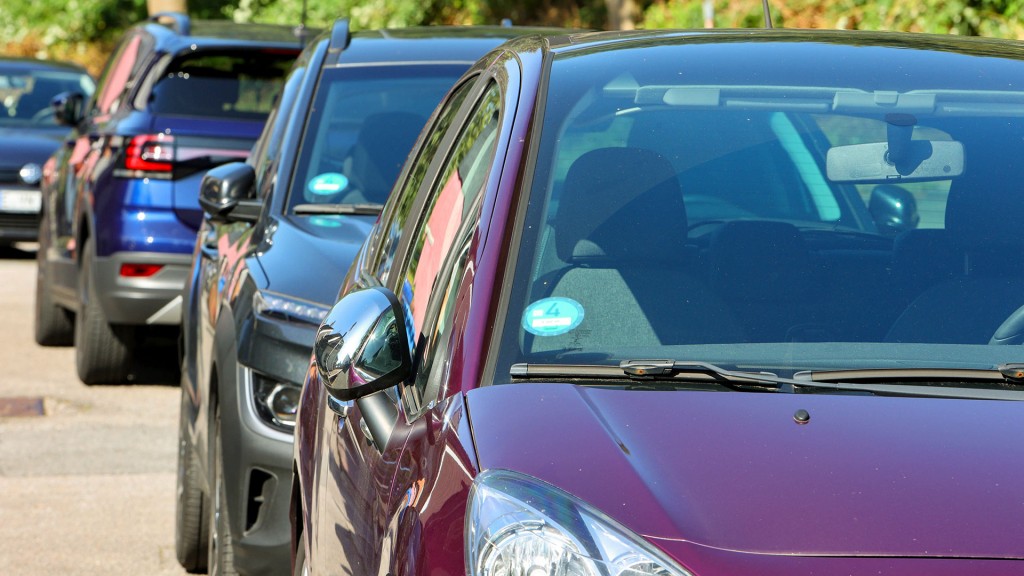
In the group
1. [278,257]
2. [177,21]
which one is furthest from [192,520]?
[177,21]

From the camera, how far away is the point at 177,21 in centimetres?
950

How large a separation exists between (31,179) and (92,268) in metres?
6.89

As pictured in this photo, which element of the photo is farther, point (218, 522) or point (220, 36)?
point (220, 36)

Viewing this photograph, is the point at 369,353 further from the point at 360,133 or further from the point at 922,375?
the point at 360,133

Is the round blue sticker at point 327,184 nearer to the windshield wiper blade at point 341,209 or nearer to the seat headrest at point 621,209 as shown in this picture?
the windshield wiper blade at point 341,209

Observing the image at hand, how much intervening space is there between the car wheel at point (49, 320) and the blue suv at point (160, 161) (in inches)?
62.3

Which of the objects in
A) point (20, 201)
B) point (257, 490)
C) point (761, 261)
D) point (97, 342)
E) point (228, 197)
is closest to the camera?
point (761, 261)

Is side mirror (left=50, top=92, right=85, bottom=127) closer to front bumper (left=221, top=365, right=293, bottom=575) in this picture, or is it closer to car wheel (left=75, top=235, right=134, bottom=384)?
car wheel (left=75, top=235, right=134, bottom=384)

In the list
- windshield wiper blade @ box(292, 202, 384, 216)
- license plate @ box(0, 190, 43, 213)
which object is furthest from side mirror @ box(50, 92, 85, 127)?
windshield wiper blade @ box(292, 202, 384, 216)

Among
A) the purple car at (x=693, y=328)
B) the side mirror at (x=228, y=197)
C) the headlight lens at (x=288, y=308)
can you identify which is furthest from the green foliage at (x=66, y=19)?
the purple car at (x=693, y=328)

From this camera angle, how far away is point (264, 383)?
4.93 m

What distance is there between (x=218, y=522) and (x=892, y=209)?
247 centimetres

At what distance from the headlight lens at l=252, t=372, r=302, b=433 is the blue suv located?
12.1ft

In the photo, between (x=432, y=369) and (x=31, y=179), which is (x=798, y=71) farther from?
(x=31, y=179)
